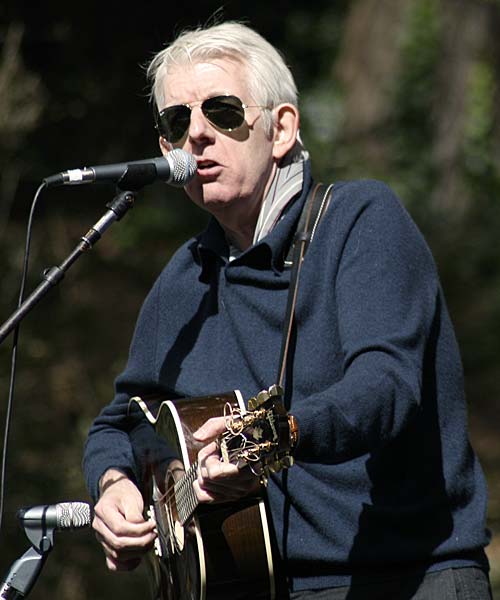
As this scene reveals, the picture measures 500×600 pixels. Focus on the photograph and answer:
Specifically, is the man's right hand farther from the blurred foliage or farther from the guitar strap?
the blurred foliage

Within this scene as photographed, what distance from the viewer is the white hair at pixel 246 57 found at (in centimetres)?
326

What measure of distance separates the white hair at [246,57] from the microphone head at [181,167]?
0.32 metres

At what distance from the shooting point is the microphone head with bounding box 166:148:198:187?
9.77 feet

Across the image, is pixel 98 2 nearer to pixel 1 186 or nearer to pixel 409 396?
Answer: pixel 1 186

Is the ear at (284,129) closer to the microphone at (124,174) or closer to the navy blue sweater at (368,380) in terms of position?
the navy blue sweater at (368,380)

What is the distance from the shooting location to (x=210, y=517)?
2.79 m

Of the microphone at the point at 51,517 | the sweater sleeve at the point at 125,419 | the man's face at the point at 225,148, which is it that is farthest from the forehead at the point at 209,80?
the microphone at the point at 51,517

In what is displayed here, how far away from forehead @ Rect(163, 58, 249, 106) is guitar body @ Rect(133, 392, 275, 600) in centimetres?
84

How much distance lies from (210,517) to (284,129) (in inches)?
44.7

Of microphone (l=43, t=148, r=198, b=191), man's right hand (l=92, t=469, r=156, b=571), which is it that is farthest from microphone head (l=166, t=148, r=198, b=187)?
man's right hand (l=92, t=469, r=156, b=571)

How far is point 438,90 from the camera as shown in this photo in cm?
1373

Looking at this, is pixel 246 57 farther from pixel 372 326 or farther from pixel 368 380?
pixel 368 380

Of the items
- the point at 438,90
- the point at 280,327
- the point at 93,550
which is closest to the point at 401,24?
the point at 438,90

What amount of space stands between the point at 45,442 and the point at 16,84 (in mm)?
2300
